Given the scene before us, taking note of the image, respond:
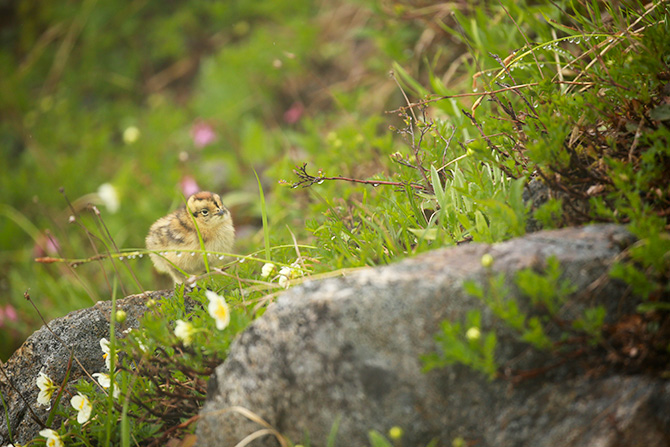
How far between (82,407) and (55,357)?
539mm

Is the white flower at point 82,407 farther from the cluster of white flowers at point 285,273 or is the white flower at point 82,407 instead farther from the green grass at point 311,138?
the cluster of white flowers at point 285,273

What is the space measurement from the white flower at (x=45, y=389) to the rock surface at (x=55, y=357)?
0.55 ft

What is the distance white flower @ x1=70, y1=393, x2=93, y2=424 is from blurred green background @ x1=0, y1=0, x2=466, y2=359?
94.8 inches

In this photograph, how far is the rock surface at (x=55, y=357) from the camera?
3.16m

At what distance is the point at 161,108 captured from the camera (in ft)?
27.1

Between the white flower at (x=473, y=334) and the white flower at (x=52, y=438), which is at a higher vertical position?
the white flower at (x=473, y=334)

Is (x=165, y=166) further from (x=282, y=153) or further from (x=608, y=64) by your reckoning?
(x=608, y=64)

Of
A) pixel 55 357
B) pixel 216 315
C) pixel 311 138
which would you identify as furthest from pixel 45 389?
pixel 311 138

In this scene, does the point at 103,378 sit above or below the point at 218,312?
below

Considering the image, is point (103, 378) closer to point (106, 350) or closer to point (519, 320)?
point (106, 350)

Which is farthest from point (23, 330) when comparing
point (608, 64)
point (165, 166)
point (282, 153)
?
point (608, 64)

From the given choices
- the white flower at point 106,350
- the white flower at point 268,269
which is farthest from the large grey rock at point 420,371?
the white flower at point 106,350

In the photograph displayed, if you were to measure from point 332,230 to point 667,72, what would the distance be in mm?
1960

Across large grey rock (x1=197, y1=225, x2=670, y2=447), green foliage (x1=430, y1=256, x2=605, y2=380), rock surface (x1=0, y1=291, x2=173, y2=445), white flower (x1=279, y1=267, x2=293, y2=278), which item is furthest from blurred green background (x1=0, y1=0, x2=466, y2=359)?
green foliage (x1=430, y1=256, x2=605, y2=380)
